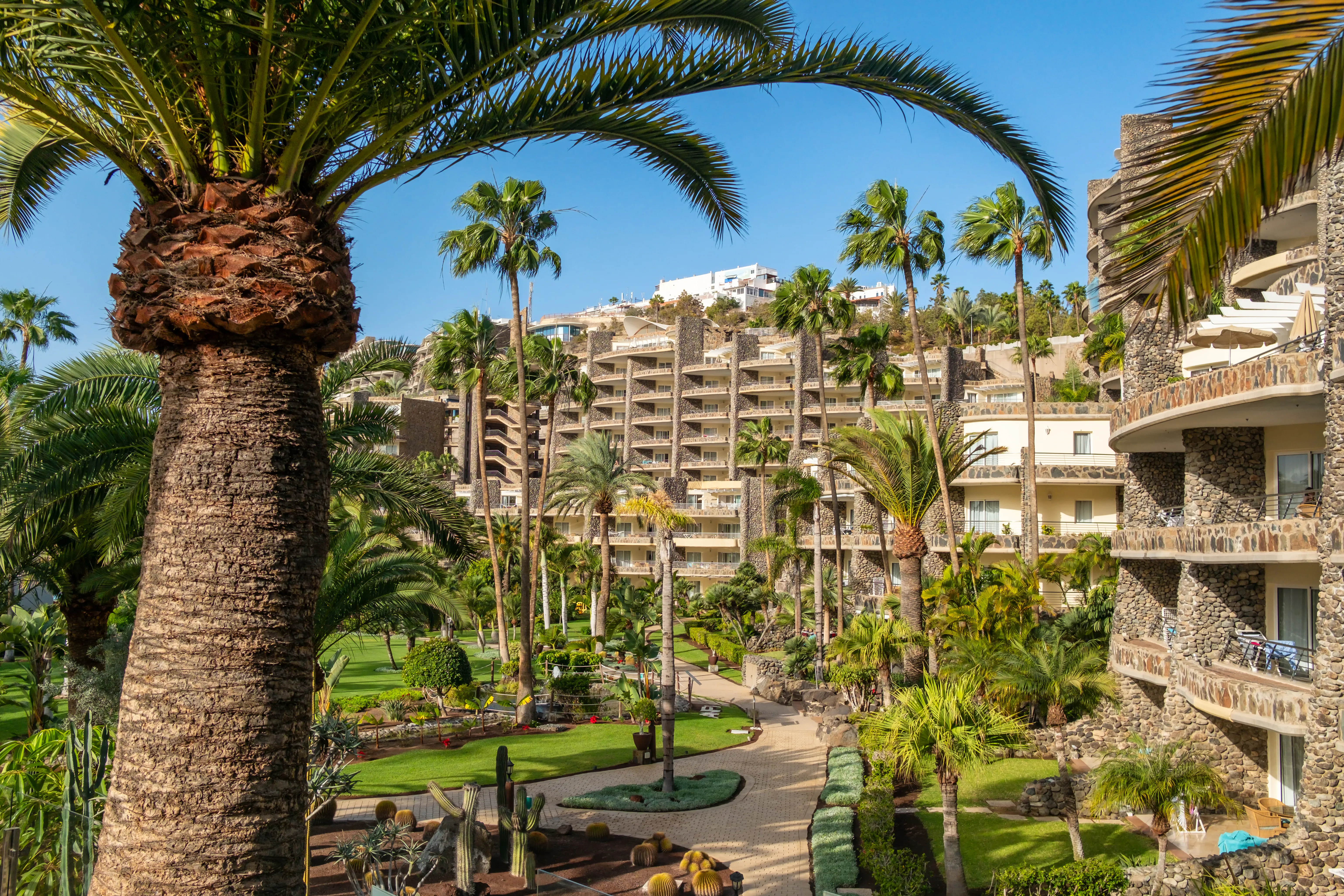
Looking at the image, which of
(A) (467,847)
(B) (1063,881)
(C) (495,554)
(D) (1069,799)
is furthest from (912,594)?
(A) (467,847)

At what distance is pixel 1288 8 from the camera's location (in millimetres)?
3916

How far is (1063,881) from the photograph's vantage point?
13.5 m

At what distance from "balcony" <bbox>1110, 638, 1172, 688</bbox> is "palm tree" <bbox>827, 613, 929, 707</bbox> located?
5.12 m

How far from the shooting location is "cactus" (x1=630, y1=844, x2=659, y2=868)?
626 inches

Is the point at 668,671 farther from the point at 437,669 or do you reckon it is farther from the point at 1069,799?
the point at 437,669

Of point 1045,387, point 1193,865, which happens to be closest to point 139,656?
point 1193,865

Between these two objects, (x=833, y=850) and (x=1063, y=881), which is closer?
(x=1063, y=881)

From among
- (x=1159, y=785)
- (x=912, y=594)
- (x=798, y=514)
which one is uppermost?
(x=798, y=514)

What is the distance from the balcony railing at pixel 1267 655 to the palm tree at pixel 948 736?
599cm

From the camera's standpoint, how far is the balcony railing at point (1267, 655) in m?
17.5

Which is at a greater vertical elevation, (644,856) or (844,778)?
(644,856)

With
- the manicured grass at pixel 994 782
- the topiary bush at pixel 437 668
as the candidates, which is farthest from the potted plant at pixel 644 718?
the manicured grass at pixel 994 782

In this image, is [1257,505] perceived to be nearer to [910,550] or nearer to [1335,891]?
[1335,891]

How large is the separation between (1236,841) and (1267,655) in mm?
4065
